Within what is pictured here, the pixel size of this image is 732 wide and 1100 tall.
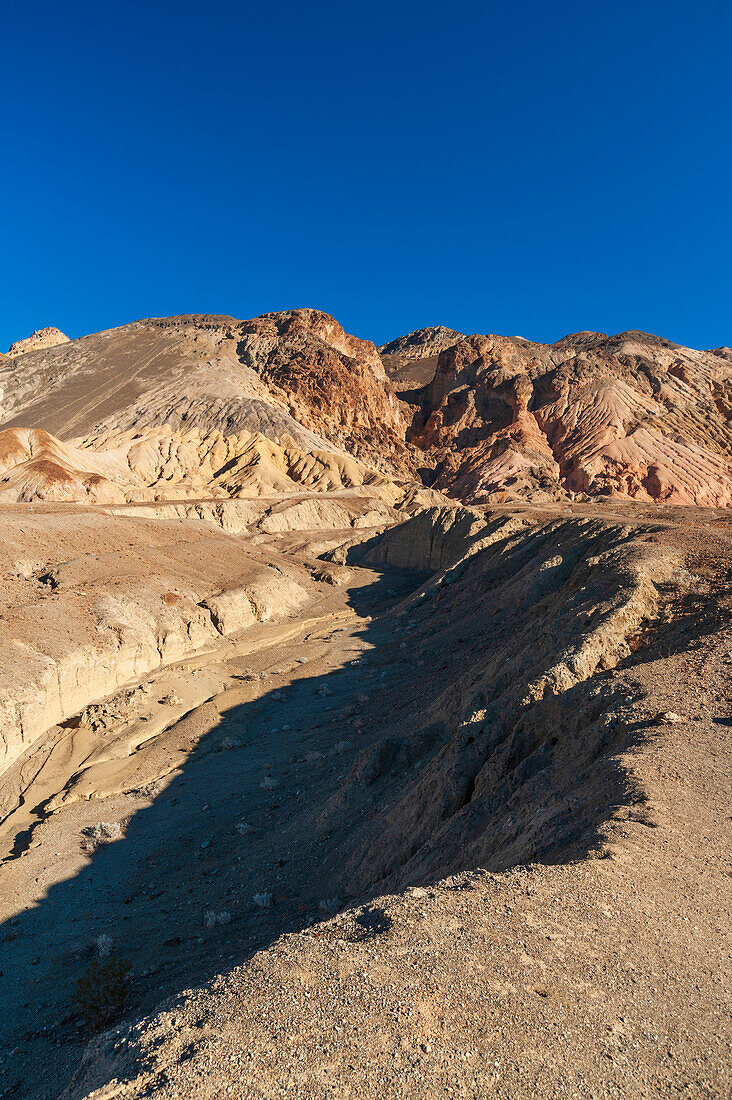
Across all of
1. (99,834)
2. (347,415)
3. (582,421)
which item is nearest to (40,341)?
(347,415)

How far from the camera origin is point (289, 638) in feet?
86.2

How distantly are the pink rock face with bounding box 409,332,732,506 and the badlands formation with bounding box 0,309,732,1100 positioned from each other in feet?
115

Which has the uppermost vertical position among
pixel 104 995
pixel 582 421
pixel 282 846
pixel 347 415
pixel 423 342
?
pixel 423 342

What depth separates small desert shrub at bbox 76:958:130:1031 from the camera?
22.5ft

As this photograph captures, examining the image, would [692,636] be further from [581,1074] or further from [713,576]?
[581,1074]

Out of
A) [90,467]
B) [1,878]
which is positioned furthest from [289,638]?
[90,467]

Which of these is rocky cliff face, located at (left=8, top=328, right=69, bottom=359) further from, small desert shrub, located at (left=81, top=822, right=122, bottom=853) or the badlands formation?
small desert shrub, located at (left=81, top=822, right=122, bottom=853)

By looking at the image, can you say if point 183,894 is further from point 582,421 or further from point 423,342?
point 423,342

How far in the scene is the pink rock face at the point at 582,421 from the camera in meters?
62.1

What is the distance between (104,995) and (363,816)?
15.0ft

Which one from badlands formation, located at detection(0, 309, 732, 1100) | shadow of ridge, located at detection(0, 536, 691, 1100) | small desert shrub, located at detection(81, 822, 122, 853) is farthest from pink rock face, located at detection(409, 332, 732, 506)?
small desert shrub, located at detection(81, 822, 122, 853)

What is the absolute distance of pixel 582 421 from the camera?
2884 inches

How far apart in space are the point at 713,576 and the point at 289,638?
18146mm

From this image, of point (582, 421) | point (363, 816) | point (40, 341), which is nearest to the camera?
point (363, 816)
